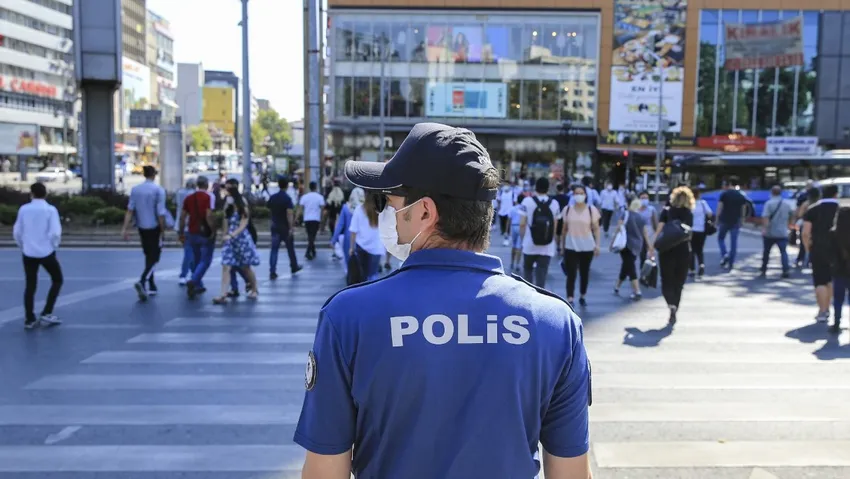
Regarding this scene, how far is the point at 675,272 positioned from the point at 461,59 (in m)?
43.6

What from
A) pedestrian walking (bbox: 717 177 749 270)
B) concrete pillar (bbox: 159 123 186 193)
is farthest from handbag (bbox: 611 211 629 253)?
concrete pillar (bbox: 159 123 186 193)

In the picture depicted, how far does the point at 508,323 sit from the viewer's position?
6.29ft

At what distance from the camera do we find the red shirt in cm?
1223

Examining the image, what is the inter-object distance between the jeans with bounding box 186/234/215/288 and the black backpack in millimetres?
4843

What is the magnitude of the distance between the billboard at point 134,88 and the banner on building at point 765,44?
87.0 metres

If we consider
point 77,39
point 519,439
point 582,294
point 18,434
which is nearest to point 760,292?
point 582,294

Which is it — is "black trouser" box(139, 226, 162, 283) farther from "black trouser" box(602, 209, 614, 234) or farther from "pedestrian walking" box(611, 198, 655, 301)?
"black trouser" box(602, 209, 614, 234)

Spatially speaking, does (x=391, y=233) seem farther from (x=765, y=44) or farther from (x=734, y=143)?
(x=765, y=44)

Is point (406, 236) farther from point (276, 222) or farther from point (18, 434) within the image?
point (276, 222)

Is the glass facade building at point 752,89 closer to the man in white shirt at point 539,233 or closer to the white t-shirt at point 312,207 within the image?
the white t-shirt at point 312,207

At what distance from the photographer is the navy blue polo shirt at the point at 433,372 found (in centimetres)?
187

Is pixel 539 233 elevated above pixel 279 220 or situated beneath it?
elevated above

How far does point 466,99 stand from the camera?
171ft

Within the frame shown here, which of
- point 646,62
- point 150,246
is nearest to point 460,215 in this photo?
point 150,246
